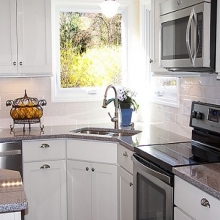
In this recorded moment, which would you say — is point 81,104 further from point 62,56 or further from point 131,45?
point 131,45

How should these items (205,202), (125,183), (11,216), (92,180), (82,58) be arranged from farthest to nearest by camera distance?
(82,58) → (92,180) → (125,183) → (205,202) → (11,216)

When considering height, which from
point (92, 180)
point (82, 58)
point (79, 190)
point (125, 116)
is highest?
point (82, 58)

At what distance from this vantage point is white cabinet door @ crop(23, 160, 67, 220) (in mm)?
3373

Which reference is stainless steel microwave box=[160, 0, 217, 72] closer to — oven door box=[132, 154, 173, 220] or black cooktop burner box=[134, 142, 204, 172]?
black cooktop burner box=[134, 142, 204, 172]

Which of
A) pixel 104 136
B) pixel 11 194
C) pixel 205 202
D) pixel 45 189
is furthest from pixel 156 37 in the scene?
pixel 11 194

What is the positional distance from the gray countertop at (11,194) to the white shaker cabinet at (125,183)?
126 cm

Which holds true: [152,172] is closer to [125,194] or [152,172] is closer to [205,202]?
[205,202]

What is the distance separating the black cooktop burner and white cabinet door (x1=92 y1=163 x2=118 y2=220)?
605 millimetres

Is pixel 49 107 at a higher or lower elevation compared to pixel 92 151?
higher

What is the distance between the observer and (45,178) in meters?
3.42

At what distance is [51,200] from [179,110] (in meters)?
1.36

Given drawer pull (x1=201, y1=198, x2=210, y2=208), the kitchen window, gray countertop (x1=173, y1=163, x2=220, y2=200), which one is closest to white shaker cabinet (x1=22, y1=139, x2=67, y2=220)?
the kitchen window

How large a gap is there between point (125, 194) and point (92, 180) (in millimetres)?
395

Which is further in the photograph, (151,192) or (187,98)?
(187,98)
